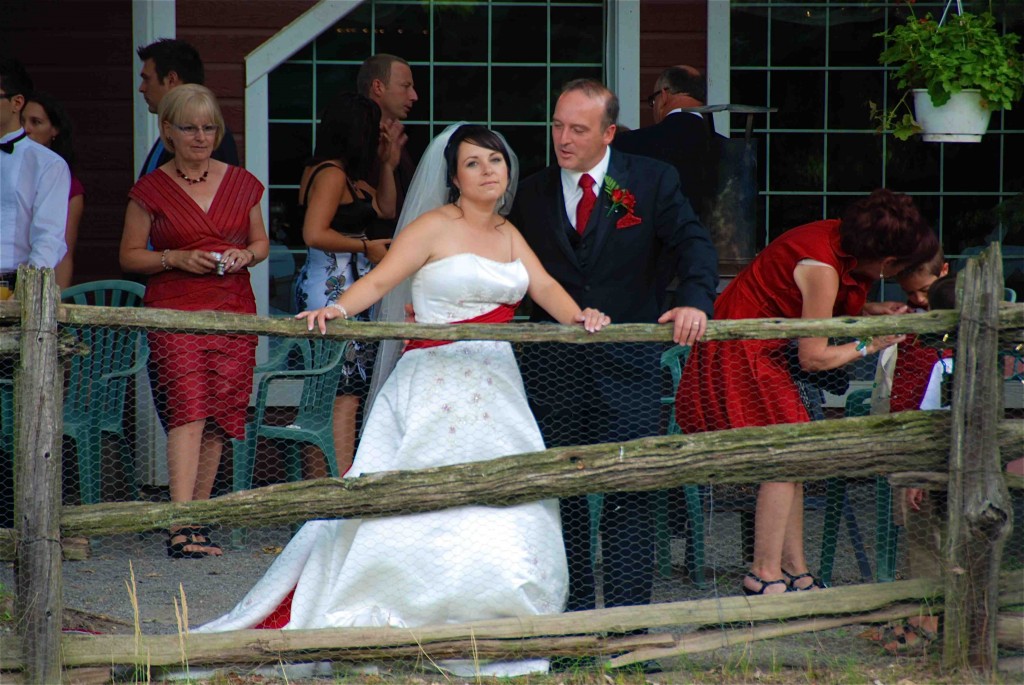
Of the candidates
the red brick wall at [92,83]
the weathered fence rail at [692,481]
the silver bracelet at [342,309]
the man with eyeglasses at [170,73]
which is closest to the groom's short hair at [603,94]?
the weathered fence rail at [692,481]

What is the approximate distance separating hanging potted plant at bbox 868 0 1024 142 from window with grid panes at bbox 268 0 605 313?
1.90 m

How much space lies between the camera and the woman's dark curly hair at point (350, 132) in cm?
590

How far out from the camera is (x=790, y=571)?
5.04m

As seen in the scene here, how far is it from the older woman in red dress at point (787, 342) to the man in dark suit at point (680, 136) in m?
1.26

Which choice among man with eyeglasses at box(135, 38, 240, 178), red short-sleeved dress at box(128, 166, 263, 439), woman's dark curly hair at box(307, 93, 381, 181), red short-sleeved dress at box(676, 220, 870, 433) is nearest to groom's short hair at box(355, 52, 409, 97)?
woman's dark curly hair at box(307, 93, 381, 181)

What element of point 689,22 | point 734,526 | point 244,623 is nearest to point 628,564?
point 244,623

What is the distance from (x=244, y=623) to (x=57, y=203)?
81.4 inches

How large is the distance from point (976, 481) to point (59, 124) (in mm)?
4592

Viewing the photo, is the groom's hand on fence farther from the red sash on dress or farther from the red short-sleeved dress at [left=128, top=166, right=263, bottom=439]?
the red short-sleeved dress at [left=128, top=166, right=263, bottom=439]

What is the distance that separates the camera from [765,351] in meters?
4.91

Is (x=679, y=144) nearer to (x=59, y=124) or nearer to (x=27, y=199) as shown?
(x=27, y=199)

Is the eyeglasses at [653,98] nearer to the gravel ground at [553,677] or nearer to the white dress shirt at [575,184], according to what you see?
the white dress shirt at [575,184]

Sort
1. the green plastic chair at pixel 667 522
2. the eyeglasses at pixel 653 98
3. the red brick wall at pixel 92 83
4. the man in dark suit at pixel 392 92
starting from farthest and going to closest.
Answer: the red brick wall at pixel 92 83, the eyeglasses at pixel 653 98, the man in dark suit at pixel 392 92, the green plastic chair at pixel 667 522

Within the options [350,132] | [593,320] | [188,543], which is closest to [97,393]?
[188,543]
